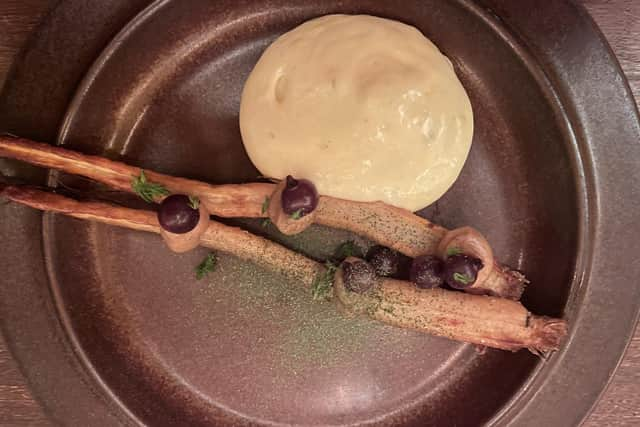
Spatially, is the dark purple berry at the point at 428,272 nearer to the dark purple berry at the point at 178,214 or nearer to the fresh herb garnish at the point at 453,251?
the fresh herb garnish at the point at 453,251

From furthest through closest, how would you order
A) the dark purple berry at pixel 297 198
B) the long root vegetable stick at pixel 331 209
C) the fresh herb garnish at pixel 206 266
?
1. the fresh herb garnish at pixel 206 266
2. the long root vegetable stick at pixel 331 209
3. the dark purple berry at pixel 297 198

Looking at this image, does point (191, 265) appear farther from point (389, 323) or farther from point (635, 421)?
point (635, 421)

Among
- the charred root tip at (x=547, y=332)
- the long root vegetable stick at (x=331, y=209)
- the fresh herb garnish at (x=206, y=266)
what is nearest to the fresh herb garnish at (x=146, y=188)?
the long root vegetable stick at (x=331, y=209)

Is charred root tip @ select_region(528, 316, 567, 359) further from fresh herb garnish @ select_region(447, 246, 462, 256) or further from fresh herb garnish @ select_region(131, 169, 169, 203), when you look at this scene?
fresh herb garnish @ select_region(131, 169, 169, 203)

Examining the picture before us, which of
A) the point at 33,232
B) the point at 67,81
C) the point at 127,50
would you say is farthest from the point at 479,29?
the point at 33,232

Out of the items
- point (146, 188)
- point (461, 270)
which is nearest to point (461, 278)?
point (461, 270)

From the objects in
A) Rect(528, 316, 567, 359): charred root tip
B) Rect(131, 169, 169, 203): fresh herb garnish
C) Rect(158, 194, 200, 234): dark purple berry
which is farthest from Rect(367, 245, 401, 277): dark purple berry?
Rect(131, 169, 169, 203): fresh herb garnish

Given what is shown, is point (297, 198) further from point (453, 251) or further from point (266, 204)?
point (453, 251)
